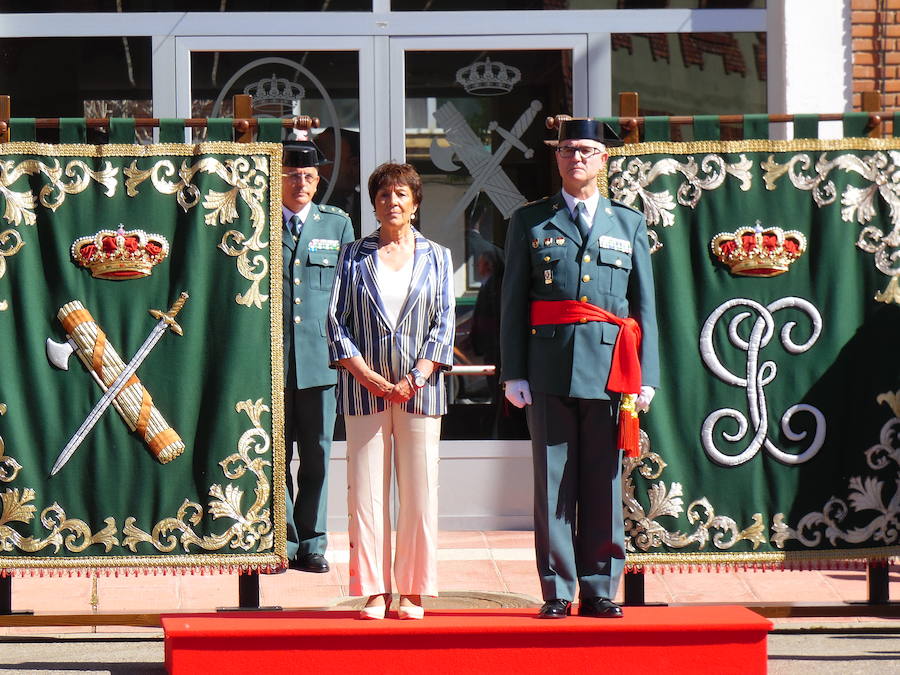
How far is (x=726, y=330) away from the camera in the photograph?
6.41 metres

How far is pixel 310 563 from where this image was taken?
694cm

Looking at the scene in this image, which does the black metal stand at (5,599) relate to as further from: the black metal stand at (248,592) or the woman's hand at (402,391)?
the woman's hand at (402,391)

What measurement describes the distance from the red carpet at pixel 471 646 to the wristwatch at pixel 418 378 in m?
0.88

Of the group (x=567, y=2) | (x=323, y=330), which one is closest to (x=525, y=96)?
(x=567, y=2)

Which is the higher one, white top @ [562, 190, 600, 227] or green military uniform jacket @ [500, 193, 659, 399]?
white top @ [562, 190, 600, 227]

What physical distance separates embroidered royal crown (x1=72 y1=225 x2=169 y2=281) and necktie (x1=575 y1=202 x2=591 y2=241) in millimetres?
1705

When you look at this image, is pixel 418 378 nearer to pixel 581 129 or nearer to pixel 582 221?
pixel 582 221

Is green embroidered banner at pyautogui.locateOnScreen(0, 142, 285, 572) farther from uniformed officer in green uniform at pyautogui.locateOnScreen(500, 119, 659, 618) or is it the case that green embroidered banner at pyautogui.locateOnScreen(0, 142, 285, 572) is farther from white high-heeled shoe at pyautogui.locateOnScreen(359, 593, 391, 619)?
uniformed officer in green uniform at pyautogui.locateOnScreen(500, 119, 659, 618)

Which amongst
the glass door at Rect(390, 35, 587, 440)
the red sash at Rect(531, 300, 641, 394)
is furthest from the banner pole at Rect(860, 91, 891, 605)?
the glass door at Rect(390, 35, 587, 440)

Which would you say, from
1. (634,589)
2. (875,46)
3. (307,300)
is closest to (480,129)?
(875,46)

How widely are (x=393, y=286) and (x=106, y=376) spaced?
4.17 ft

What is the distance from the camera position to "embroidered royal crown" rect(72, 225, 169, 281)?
6.23 meters

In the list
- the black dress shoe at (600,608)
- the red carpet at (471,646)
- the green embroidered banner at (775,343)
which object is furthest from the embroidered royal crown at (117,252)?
the black dress shoe at (600,608)

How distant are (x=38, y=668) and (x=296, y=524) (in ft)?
4.70
